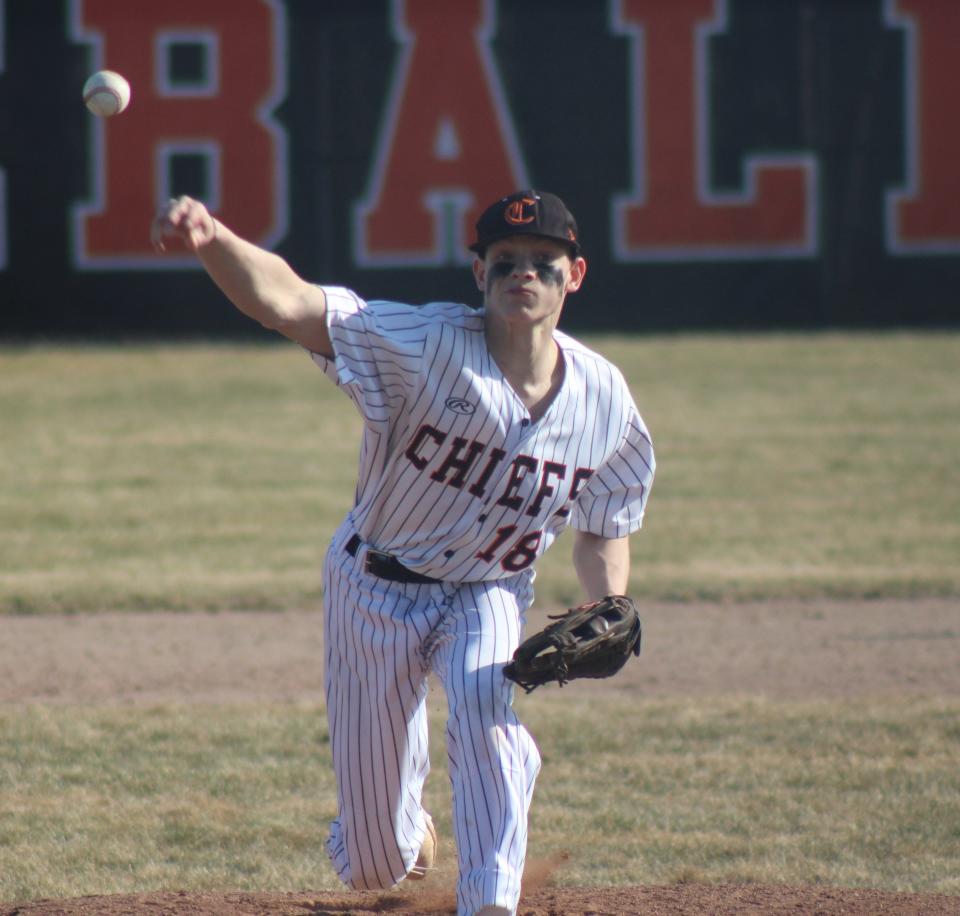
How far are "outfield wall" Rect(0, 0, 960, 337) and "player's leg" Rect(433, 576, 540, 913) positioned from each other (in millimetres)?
13404

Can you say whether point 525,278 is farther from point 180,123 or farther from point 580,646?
point 180,123

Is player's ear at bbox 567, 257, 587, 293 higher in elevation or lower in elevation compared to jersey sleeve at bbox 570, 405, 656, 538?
higher

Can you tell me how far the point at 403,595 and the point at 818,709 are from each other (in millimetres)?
2838

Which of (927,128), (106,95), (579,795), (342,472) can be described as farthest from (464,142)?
(106,95)

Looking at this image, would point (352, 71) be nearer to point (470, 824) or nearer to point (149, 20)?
point (149, 20)

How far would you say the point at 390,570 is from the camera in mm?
3836

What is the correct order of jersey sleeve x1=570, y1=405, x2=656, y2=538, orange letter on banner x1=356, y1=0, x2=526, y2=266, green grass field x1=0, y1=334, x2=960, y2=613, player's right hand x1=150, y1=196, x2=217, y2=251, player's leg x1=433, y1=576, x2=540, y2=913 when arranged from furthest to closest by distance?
orange letter on banner x1=356, y1=0, x2=526, y2=266
green grass field x1=0, y1=334, x2=960, y2=613
jersey sleeve x1=570, y1=405, x2=656, y2=538
player's leg x1=433, y1=576, x2=540, y2=913
player's right hand x1=150, y1=196, x2=217, y2=251

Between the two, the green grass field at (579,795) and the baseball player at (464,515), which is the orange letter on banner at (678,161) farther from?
the baseball player at (464,515)

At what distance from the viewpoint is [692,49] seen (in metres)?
17.2

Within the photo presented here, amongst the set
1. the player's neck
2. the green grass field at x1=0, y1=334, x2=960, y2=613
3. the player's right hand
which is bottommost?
the green grass field at x1=0, y1=334, x2=960, y2=613

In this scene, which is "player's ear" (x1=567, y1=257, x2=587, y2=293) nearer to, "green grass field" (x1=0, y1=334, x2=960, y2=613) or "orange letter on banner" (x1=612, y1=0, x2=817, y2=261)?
"green grass field" (x1=0, y1=334, x2=960, y2=613)

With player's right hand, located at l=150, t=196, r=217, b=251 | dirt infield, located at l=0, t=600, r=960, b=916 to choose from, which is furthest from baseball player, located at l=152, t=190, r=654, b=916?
dirt infield, located at l=0, t=600, r=960, b=916

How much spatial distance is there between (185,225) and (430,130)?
14.2m

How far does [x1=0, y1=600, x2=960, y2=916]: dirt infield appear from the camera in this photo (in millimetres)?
6461
